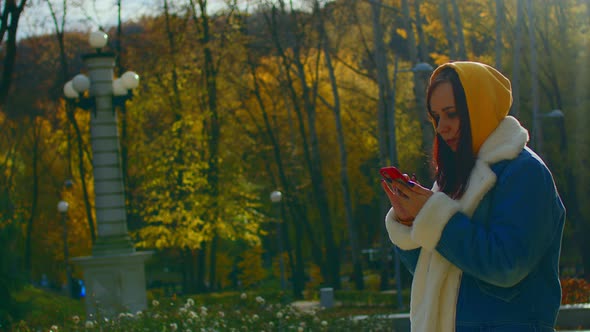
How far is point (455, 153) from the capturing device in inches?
108

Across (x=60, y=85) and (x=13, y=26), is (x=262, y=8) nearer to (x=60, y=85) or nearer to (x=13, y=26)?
(x=60, y=85)

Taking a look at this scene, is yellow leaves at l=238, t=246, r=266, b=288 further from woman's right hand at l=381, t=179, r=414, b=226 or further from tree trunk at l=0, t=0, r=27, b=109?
woman's right hand at l=381, t=179, r=414, b=226

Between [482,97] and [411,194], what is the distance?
1.07 feet

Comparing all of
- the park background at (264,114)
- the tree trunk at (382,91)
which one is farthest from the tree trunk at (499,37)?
the tree trunk at (382,91)

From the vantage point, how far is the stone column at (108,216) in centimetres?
1633

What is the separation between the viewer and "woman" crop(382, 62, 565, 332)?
248cm

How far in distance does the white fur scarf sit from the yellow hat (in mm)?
28

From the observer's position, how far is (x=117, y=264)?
16.4 metres

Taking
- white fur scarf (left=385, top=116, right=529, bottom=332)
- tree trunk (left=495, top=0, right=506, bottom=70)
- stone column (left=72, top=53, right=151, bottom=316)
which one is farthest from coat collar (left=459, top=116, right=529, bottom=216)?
tree trunk (left=495, top=0, right=506, bottom=70)

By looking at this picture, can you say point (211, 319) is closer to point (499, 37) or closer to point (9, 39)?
point (9, 39)

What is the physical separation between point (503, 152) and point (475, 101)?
0.52 feet

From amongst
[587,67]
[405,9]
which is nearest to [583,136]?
[587,67]

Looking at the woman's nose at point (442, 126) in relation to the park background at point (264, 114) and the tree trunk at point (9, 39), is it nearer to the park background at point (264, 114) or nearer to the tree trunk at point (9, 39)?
the tree trunk at point (9, 39)

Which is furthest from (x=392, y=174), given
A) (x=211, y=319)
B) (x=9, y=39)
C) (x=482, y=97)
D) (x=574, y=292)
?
(x=9, y=39)
